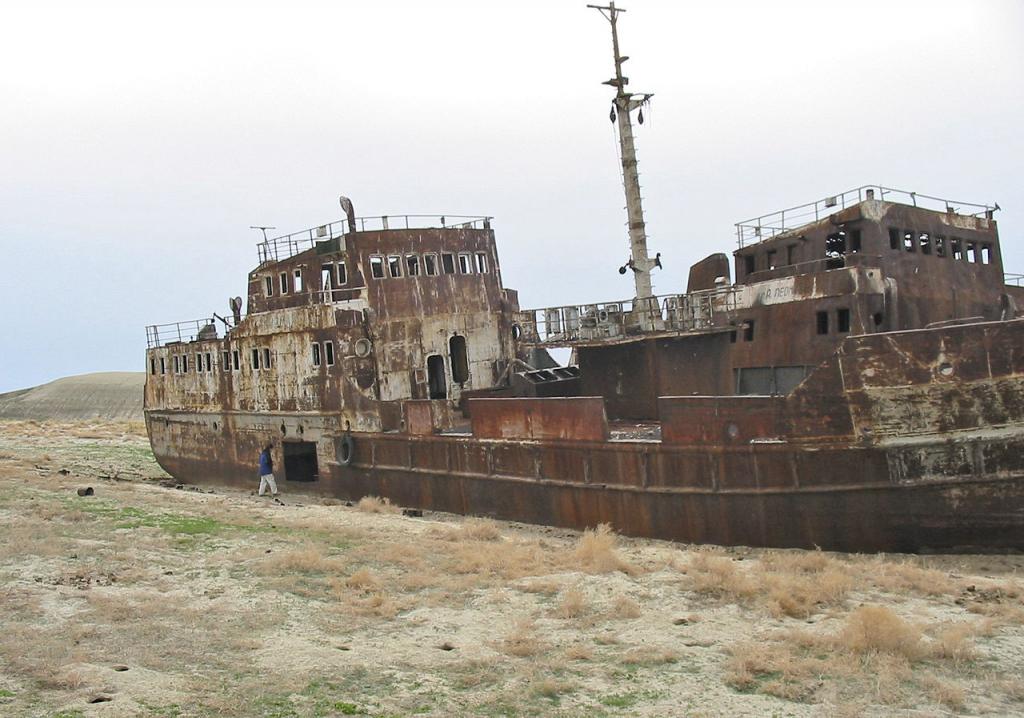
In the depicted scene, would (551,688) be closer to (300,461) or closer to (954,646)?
(954,646)

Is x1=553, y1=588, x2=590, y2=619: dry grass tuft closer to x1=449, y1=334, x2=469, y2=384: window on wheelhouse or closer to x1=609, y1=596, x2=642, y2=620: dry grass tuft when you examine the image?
x1=609, y1=596, x2=642, y2=620: dry grass tuft

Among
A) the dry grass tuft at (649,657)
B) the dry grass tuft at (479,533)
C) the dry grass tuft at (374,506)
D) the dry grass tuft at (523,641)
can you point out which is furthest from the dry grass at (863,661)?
the dry grass tuft at (374,506)

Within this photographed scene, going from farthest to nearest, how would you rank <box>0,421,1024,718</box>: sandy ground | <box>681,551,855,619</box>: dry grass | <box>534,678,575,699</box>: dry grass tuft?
1. <box>681,551,855,619</box>: dry grass
2. <box>534,678,575,699</box>: dry grass tuft
3. <box>0,421,1024,718</box>: sandy ground

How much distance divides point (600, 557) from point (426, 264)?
34.1ft

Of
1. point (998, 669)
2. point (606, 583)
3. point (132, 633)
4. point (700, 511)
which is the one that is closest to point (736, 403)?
point (700, 511)

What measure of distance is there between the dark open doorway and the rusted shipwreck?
0.18 ft

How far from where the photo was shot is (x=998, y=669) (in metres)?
7.51

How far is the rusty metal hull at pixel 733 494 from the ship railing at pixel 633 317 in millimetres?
3094

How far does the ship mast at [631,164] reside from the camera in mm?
18750

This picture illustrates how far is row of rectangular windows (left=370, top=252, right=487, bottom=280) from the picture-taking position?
19.4 metres

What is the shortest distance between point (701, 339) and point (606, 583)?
7173 mm

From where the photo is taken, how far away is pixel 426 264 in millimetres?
19891

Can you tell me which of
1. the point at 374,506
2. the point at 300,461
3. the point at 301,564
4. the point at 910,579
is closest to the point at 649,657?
the point at 910,579

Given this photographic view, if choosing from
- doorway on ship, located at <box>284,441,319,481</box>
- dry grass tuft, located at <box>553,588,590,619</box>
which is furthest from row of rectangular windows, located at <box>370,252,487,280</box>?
dry grass tuft, located at <box>553,588,590,619</box>
